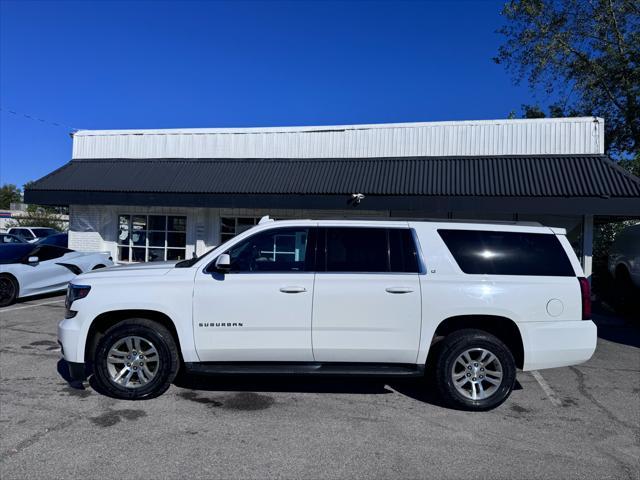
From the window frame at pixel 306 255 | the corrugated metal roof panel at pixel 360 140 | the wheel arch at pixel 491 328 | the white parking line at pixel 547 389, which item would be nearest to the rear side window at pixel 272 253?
the window frame at pixel 306 255

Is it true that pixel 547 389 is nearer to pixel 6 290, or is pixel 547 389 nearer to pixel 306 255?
pixel 306 255

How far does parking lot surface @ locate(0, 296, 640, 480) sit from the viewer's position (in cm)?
353

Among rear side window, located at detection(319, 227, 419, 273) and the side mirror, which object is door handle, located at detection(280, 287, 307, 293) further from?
the side mirror

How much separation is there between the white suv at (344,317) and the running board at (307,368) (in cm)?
1

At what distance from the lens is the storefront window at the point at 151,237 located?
14.7 meters

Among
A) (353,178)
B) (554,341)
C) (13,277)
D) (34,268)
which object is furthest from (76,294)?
(353,178)

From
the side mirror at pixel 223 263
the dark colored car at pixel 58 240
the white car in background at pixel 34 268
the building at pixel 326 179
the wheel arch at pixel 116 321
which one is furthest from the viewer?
the dark colored car at pixel 58 240

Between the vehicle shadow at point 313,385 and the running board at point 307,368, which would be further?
the vehicle shadow at point 313,385

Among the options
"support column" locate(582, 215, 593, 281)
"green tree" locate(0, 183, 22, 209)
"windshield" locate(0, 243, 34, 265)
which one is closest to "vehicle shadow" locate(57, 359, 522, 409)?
A: "windshield" locate(0, 243, 34, 265)

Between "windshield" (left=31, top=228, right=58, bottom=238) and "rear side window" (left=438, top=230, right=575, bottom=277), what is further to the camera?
"windshield" (left=31, top=228, right=58, bottom=238)

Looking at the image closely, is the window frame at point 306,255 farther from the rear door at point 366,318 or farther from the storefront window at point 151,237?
the storefront window at point 151,237

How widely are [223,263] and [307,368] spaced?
1320mm

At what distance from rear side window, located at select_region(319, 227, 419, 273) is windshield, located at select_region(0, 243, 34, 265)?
8723 millimetres

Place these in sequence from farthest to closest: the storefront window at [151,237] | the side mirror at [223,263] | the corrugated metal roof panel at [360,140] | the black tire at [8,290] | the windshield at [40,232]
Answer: the windshield at [40,232] < the storefront window at [151,237] < the corrugated metal roof panel at [360,140] < the black tire at [8,290] < the side mirror at [223,263]
